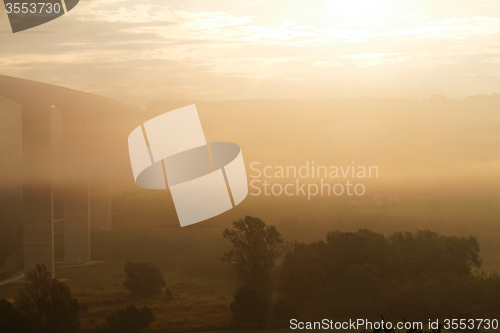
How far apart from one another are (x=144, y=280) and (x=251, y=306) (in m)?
6.03

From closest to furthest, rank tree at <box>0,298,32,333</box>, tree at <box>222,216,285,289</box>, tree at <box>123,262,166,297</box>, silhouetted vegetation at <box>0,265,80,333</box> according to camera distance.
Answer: tree at <box>0,298,32,333</box> < silhouetted vegetation at <box>0,265,80,333</box> < tree at <box>222,216,285,289</box> < tree at <box>123,262,166,297</box>

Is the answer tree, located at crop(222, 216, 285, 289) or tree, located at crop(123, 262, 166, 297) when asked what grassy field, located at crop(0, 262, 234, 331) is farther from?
tree, located at crop(222, 216, 285, 289)

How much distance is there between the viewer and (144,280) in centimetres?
2395

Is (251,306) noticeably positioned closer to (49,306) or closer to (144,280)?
(144,280)

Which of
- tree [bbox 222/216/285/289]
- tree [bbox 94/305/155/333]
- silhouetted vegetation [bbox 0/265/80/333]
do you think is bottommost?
tree [bbox 94/305/155/333]

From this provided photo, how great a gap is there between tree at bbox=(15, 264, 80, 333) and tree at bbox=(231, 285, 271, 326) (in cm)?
755

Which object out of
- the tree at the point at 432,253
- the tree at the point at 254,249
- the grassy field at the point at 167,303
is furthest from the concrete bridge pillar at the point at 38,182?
the tree at the point at 432,253

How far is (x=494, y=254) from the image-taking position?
25.1m

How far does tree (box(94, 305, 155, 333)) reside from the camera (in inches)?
853

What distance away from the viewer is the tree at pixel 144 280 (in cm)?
2366

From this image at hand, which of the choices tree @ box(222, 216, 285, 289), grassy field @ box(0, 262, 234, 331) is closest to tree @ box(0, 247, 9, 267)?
grassy field @ box(0, 262, 234, 331)

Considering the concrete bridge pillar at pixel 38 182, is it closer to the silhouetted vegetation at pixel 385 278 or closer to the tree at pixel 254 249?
the tree at pixel 254 249

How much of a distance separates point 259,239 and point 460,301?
10588mm

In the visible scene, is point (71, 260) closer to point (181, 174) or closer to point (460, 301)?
point (181, 174)
